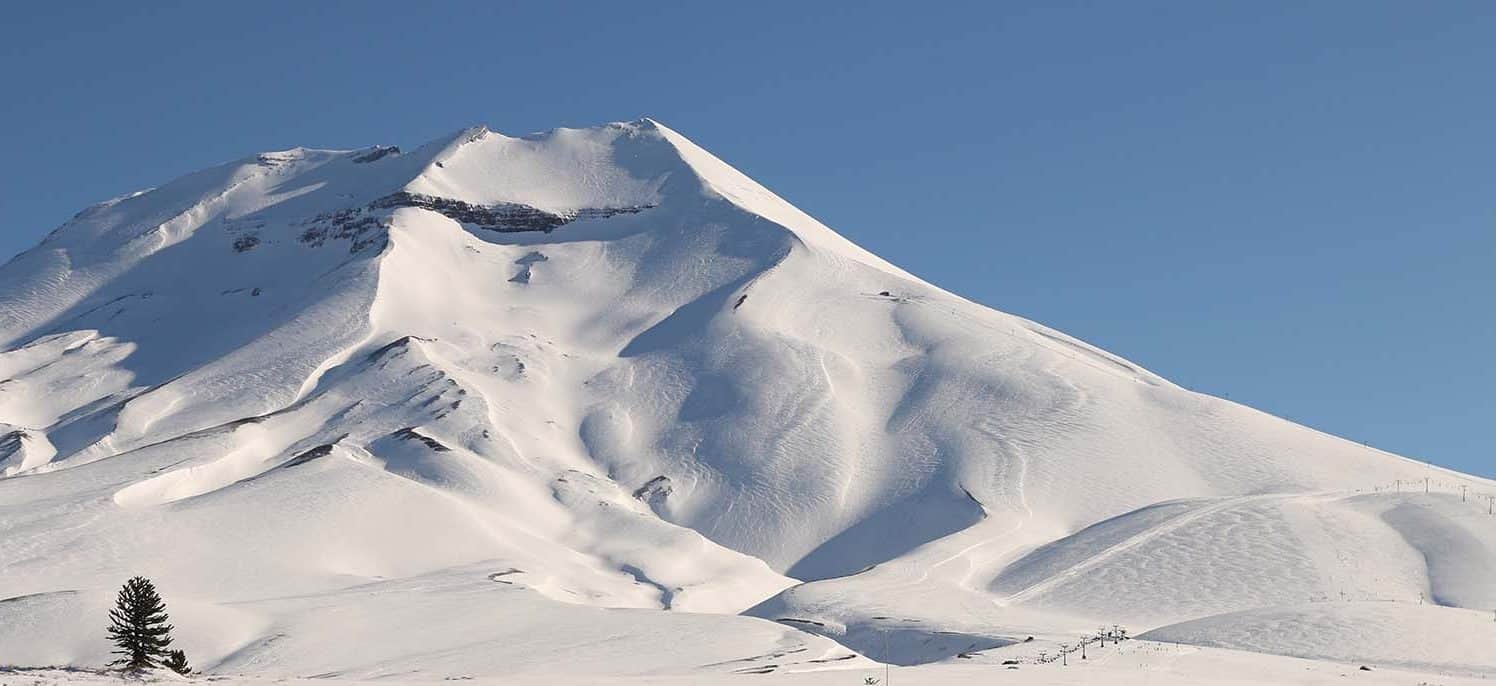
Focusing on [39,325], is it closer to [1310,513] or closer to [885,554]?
[885,554]

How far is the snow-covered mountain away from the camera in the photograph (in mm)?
75062

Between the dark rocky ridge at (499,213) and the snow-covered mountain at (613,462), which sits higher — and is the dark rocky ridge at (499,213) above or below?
above

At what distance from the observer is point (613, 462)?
13062cm

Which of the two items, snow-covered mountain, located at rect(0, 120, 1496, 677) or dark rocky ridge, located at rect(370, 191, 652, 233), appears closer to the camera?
snow-covered mountain, located at rect(0, 120, 1496, 677)

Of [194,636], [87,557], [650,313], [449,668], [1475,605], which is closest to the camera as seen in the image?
[449,668]

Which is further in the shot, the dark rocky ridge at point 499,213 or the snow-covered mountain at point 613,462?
the dark rocky ridge at point 499,213

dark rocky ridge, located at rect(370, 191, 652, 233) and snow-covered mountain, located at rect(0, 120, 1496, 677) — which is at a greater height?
dark rocky ridge, located at rect(370, 191, 652, 233)

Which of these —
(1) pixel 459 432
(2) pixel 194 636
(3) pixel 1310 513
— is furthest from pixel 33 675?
(1) pixel 459 432

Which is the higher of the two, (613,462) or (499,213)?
(499,213)

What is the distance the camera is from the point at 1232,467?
400 feet

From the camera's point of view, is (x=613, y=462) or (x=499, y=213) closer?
(x=613, y=462)

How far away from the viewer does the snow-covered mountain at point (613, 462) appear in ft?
246

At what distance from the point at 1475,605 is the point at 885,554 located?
43.4 m

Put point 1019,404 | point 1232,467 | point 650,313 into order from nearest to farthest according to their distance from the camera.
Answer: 1. point 1232,467
2. point 1019,404
3. point 650,313
